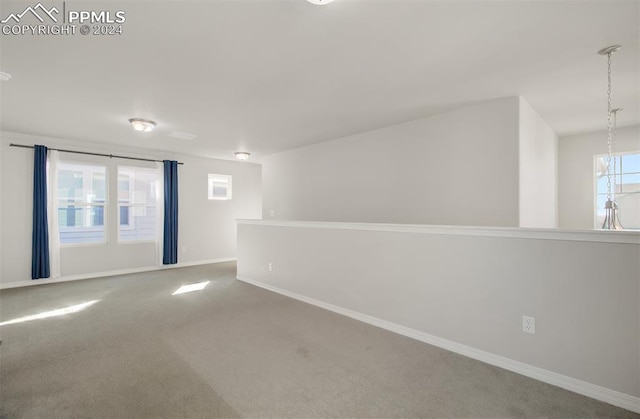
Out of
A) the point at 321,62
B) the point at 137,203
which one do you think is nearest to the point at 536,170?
the point at 321,62

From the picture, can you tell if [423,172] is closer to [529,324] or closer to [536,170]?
[536,170]

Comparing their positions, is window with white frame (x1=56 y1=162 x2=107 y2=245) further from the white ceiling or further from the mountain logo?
the mountain logo

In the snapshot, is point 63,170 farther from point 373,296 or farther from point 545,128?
point 545,128

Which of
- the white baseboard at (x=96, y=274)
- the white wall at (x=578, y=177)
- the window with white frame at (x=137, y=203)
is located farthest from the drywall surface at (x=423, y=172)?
the window with white frame at (x=137, y=203)

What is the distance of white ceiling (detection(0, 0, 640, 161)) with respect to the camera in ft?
5.99

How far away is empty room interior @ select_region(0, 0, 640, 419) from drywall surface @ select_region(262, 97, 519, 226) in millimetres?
28

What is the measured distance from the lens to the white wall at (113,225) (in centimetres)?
464

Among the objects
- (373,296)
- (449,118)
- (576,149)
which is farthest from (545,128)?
(373,296)

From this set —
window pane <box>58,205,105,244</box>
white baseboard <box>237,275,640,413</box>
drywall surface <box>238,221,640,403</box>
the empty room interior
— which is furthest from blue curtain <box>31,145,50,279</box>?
white baseboard <box>237,275,640,413</box>

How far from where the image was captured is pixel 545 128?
4.04m

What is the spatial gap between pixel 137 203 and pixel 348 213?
4490 mm

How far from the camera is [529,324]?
228 cm

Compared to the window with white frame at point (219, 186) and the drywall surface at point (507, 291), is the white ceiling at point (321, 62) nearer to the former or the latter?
the drywall surface at point (507, 291)

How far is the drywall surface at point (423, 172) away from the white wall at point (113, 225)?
2416 millimetres
